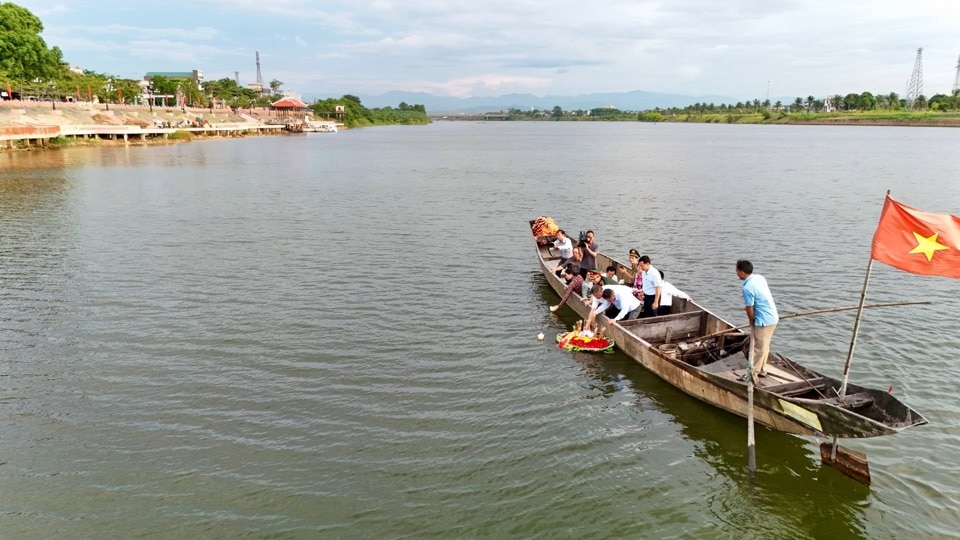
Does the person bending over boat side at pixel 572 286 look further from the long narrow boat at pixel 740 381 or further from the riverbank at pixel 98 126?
the riverbank at pixel 98 126

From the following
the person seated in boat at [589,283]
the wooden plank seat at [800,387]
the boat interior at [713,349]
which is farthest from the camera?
the person seated in boat at [589,283]

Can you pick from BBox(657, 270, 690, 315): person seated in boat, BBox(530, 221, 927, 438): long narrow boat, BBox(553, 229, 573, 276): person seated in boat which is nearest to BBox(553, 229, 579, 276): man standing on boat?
BBox(553, 229, 573, 276): person seated in boat

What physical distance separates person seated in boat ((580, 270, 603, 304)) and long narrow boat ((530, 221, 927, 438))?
26.0 inches

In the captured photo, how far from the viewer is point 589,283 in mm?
19422

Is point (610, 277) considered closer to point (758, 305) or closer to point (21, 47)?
point (758, 305)

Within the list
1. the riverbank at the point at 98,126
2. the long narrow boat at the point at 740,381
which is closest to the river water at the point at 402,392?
the long narrow boat at the point at 740,381

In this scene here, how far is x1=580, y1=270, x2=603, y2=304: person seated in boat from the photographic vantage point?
17473mm

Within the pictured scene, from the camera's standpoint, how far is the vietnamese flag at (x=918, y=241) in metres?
9.45

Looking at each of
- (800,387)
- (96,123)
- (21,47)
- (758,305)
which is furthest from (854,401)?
(96,123)

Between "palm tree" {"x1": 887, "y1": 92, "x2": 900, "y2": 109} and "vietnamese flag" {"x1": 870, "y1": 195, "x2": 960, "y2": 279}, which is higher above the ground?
"palm tree" {"x1": 887, "y1": 92, "x2": 900, "y2": 109}

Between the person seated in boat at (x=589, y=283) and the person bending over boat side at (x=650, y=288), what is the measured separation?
1.27 meters

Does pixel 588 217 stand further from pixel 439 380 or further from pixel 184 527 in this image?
pixel 184 527

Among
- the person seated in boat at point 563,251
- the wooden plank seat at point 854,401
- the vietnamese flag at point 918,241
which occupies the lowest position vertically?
the wooden plank seat at point 854,401

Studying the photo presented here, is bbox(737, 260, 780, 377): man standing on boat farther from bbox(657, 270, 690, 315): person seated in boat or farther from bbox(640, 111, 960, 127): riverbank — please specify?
bbox(640, 111, 960, 127): riverbank
